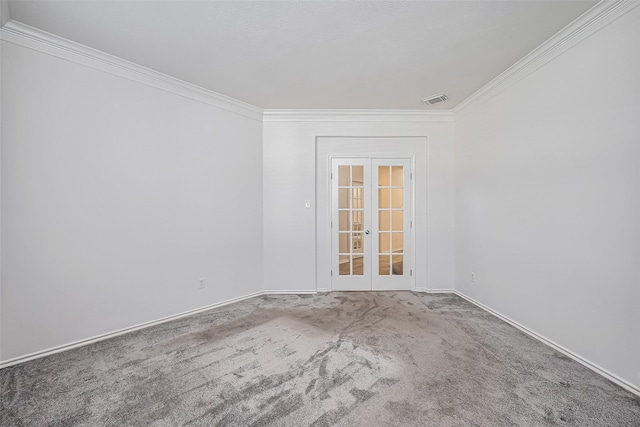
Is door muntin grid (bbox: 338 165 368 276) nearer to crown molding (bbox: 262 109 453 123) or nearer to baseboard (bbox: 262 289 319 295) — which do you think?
baseboard (bbox: 262 289 319 295)

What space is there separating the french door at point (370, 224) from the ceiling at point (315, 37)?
136 centimetres

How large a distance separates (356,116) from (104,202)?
3.42 meters

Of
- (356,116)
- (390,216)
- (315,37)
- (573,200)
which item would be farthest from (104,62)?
(573,200)

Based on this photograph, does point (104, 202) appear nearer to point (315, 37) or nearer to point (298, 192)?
point (298, 192)

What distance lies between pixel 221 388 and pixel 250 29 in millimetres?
2834

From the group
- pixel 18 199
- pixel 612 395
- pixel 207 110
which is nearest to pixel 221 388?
pixel 18 199

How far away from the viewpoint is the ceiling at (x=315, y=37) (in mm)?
2154

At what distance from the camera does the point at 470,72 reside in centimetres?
315

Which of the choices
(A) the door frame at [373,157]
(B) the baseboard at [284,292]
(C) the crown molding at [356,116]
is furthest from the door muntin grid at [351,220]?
(C) the crown molding at [356,116]

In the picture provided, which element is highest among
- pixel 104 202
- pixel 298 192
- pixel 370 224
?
pixel 298 192

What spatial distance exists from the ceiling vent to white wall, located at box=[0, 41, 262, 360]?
105 inches

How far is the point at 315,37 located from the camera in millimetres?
2508

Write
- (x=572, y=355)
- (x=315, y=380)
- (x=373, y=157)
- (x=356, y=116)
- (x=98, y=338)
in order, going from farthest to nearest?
1. (x=373, y=157)
2. (x=356, y=116)
3. (x=98, y=338)
4. (x=572, y=355)
5. (x=315, y=380)

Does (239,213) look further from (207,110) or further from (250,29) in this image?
(250,29)
